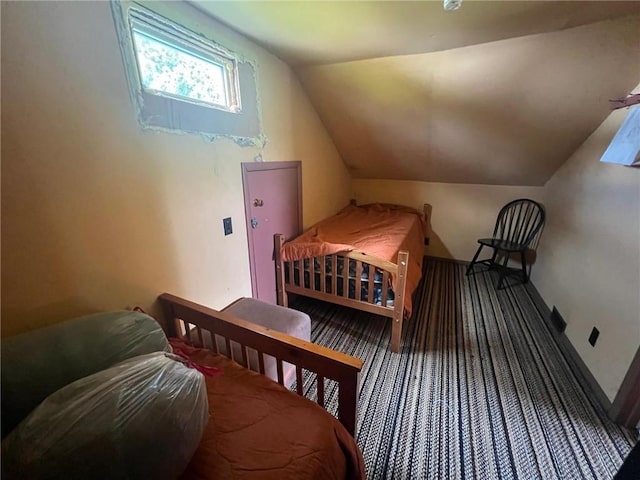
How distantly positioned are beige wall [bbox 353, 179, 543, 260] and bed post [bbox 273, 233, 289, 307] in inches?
82.3

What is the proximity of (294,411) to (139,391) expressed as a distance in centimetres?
53

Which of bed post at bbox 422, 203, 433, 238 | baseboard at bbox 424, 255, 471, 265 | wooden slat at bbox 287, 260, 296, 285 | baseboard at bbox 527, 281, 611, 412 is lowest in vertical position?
baseboard at bbox 527, 281, 611, 412

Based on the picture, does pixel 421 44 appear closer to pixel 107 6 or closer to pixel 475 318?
pixel 107 6

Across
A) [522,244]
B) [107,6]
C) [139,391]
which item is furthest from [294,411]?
[522,244]

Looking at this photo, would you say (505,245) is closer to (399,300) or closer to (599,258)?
(599,258)

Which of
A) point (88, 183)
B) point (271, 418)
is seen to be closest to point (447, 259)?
point (271, 418)

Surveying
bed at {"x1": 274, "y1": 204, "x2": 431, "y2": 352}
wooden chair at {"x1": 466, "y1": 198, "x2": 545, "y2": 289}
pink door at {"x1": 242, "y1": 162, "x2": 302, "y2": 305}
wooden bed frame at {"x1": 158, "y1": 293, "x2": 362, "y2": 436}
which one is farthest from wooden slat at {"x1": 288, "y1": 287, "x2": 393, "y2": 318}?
wooden chair at {"x1": 466, "y1": 198, "x2": 545, "y2": 289}

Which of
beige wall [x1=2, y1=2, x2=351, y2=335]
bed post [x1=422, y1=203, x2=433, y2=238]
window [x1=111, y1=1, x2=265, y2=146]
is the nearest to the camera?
beige wall [x1=2, y1=2, x2=351, y2=335]

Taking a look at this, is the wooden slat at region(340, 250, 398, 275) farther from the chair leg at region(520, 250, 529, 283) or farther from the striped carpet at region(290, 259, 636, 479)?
the chair leg at region(520, 250, 529, 283)

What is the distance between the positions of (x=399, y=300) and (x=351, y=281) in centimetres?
41

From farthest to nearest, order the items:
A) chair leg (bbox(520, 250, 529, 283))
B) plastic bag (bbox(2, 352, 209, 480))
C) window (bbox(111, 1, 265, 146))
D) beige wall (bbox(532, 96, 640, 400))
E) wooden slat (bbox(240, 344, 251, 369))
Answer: chair leg (bbox(520, 250, 529, 283)), beige wall (bbox(532, 96, 640, 400)), wooden slat (bbox(240, 344, 251, 369)), window (bbox(111, 1, 265, 146)), plastic bag (bbox(2, 352, 209, 480))

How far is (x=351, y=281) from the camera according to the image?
7.07 feet

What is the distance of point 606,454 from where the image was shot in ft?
4.29

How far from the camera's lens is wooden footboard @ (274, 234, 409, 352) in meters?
1.93
